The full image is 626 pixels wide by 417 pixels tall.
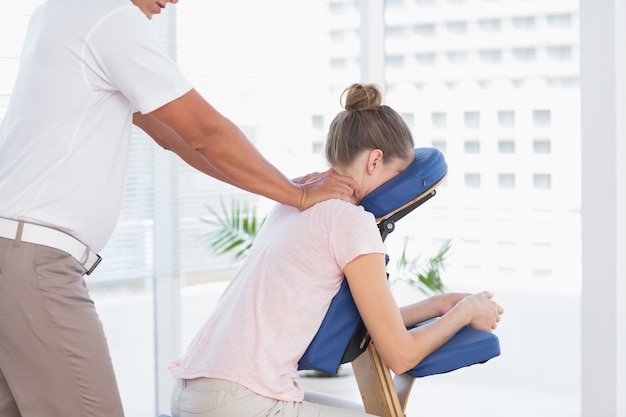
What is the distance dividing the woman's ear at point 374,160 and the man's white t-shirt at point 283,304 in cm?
14

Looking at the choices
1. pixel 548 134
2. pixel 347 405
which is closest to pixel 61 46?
pixel 347 405

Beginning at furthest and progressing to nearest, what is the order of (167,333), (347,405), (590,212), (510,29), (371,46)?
1. (371,46)
2. (510,29)
3. (167,333)
4. (590,212)
5. (347,405)

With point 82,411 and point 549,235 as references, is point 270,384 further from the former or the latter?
point 549,235

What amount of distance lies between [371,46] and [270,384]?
9.75 feet

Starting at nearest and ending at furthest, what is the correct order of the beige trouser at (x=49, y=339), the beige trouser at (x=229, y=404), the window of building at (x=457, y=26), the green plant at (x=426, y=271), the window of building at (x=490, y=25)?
the beige trouser at (x=49, y=339)
the beige trouser at (x=229, y=404)
the green plant at (x=426, y=271)
the window of building at (x=490, y=25)
the window of building at (x=457, y=26)

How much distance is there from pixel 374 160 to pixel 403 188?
9 cm

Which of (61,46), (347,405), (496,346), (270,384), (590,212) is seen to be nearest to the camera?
(61,46)

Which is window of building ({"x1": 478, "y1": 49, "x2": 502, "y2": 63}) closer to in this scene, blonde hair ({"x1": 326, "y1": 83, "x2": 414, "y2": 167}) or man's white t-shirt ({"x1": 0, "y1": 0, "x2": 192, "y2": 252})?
blonde hair ({"x1": 326, "y1": 83, "x2": 414, "y2": 167})

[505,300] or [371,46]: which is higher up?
[371,46]

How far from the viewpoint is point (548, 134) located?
387 centimetres

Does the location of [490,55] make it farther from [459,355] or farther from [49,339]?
[49,339]

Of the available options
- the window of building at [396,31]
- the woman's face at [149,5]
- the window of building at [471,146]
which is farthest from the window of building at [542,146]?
the woman's face at [149,5]

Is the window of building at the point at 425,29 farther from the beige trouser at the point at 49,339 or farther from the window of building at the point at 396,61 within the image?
the beige trouser at the point at 49,339

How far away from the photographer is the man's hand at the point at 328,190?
5.83 ft
